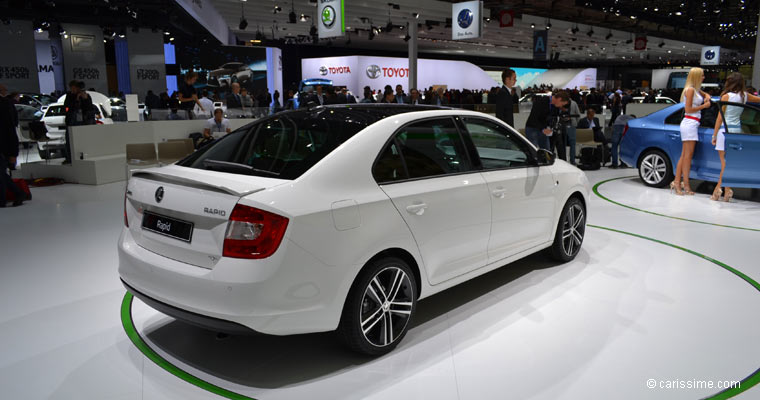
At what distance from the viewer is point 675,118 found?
784cm

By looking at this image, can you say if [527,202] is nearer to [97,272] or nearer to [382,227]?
[382,227]

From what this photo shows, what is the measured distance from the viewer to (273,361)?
2.92m

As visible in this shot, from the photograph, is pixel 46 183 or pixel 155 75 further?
pixel 155 75

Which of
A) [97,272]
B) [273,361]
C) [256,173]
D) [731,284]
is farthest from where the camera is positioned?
[97,272]

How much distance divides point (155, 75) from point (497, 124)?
20022 millimetres

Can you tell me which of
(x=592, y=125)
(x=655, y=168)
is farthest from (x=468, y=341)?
(x=592, y=125)

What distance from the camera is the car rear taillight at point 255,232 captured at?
2.40 metres

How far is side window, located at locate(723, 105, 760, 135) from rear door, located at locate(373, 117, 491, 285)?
17.3 ft

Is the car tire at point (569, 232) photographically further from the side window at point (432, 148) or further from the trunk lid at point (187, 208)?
the trunk lid at point (187, 208)

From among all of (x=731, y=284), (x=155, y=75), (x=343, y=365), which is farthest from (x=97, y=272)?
(x=155, y=75)

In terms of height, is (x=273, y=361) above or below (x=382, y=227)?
below

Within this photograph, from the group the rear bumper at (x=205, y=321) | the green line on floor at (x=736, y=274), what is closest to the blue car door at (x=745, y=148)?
the green line on floor at (x=736, y=274)

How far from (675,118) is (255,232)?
7.42 m

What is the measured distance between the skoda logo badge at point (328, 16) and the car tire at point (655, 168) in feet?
23.5
